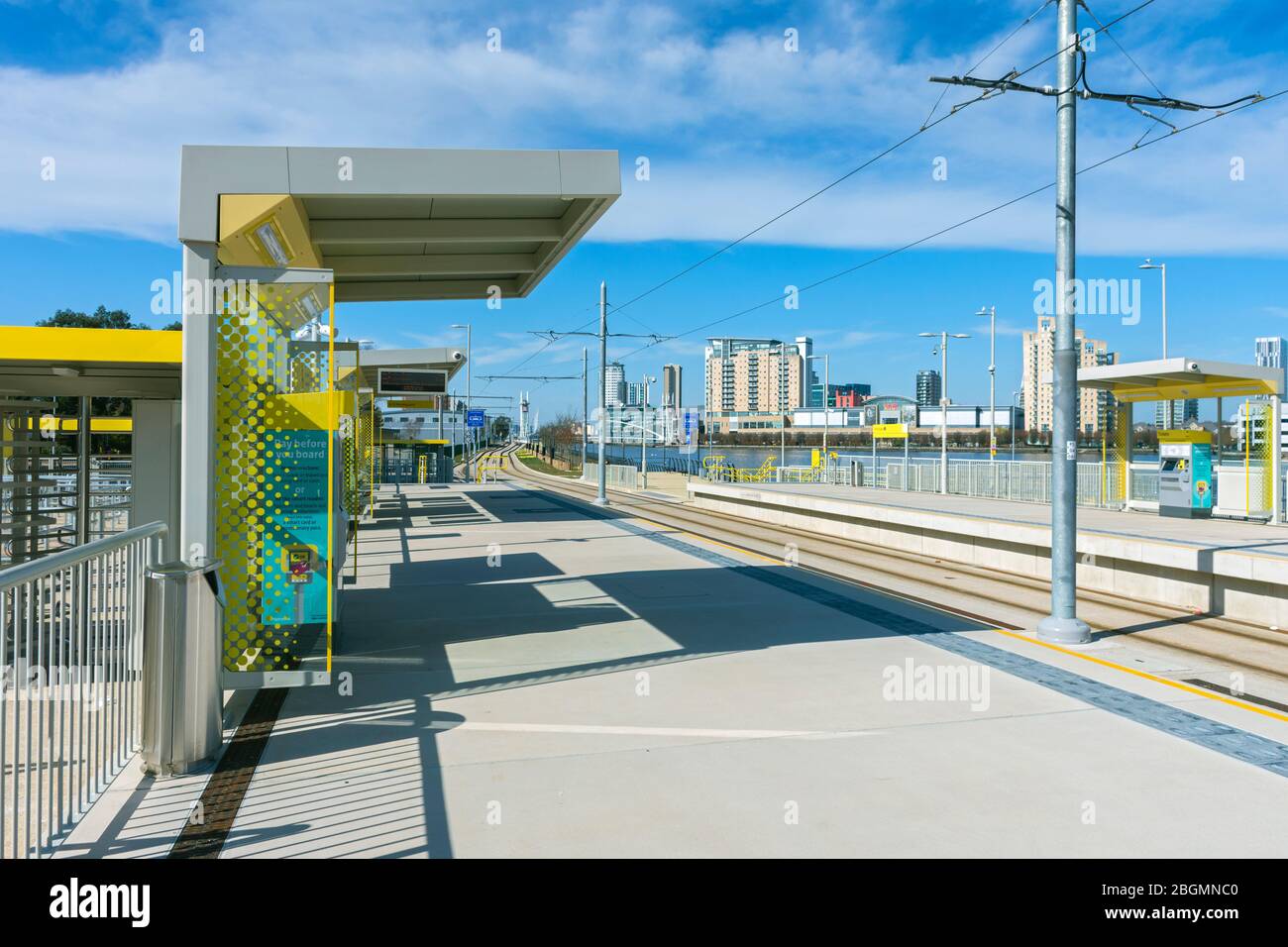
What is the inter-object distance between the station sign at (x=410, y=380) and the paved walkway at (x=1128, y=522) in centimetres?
1045

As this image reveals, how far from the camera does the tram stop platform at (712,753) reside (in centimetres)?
457

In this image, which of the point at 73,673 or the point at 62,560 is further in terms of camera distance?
the point at 73,673

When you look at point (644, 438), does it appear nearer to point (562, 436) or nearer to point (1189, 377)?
point (1189, 377)

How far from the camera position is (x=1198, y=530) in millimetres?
14492

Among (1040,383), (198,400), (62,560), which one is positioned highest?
(1040,383)

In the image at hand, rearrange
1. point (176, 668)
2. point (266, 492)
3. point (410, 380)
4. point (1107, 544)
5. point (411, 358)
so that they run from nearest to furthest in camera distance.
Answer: point (176, 668), point (266, 492), point (1107, 544), point (411, 358), point (410, 380)

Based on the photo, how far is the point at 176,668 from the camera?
5.49 m

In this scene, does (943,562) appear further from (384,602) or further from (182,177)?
(182,177)

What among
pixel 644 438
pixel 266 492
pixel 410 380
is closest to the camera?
pixel 266 492

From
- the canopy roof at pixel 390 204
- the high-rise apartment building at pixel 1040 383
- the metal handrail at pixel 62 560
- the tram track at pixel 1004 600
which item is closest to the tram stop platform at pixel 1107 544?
the tram track at pixel 1004 600

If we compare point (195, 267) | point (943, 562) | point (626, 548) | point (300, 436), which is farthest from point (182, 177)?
point (943, 562)

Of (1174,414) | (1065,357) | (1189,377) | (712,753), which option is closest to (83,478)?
(712,753)

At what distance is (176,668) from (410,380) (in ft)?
60.2

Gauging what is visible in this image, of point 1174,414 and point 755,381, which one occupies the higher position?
point 755,381
